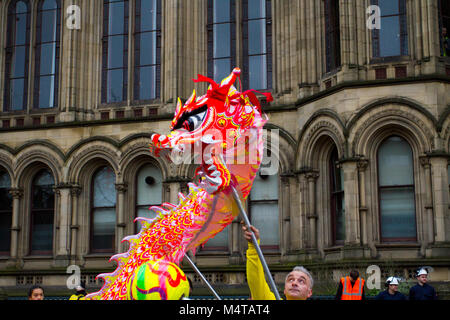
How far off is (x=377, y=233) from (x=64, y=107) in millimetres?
10785

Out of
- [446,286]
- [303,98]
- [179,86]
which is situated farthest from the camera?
[179,86]

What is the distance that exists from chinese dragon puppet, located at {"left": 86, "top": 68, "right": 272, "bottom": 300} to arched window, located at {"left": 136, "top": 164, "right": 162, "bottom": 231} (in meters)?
13.5

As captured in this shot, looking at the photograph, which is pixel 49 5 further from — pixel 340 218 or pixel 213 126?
pixel 213 126

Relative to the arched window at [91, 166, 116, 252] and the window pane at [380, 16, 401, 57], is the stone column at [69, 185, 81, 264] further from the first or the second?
the window pane at [380, 16, 401, 57]

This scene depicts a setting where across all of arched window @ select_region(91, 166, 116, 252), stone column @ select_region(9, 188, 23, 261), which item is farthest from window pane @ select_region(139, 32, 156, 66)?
stone column @ select_region(9, 188, 23, 261)

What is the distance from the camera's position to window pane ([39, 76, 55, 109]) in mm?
22578

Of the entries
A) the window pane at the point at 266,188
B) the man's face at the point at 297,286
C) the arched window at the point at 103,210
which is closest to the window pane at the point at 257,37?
the window pane at the point at 266,188

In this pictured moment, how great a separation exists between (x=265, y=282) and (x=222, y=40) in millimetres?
16323

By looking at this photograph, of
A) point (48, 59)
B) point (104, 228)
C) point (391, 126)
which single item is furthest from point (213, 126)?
point (48, 59)

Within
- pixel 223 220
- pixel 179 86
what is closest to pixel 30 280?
pixel 179 86

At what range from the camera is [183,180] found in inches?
790

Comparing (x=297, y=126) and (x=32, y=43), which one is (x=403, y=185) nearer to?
(x=297, y=126)

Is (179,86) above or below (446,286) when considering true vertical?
above

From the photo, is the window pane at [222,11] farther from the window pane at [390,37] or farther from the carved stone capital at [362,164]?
the carved stone capital at [362,164]
